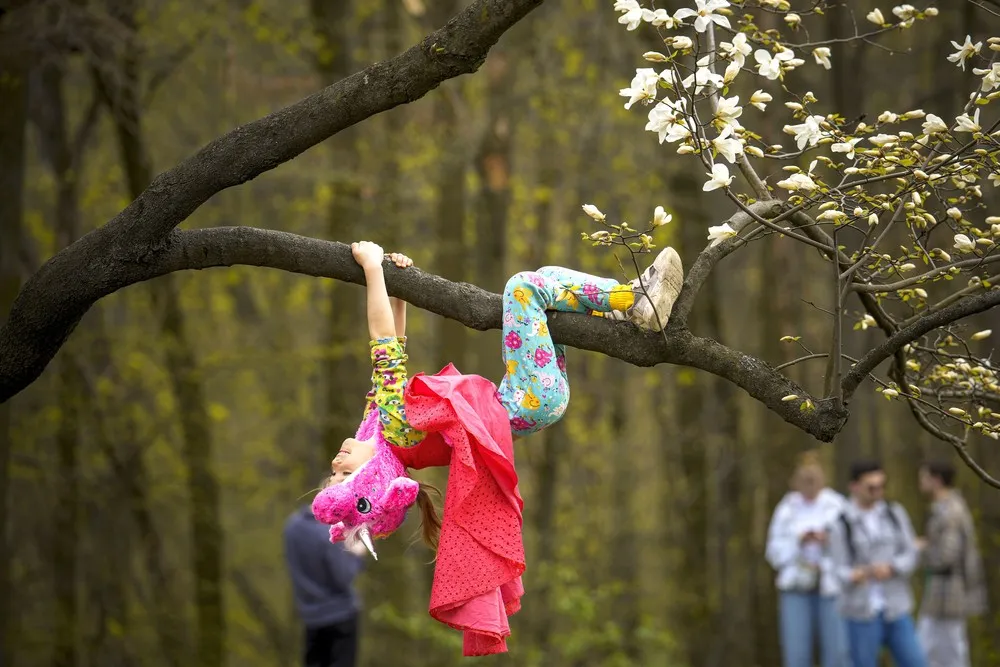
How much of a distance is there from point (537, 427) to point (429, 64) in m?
1.51

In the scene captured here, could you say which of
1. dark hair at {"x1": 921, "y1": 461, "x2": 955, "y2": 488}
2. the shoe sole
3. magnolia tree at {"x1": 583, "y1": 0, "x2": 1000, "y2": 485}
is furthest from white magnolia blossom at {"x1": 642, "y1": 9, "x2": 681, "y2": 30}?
dark hair at {"x1": 921, "y1": 461, "x2": 955, "y2": 488}

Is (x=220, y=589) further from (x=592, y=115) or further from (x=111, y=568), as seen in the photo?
(x=592, y=115)

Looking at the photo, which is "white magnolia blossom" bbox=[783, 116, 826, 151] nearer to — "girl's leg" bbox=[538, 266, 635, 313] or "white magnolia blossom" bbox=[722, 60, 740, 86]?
"white magnolia blossom" bbox=[722, 60, 740, 86]

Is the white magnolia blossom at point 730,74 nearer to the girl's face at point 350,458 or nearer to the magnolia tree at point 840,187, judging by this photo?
the magnolia tree at point 840,187

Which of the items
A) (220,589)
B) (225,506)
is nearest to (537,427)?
(220,589)

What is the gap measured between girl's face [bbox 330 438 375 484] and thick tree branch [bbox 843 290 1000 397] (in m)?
1.78

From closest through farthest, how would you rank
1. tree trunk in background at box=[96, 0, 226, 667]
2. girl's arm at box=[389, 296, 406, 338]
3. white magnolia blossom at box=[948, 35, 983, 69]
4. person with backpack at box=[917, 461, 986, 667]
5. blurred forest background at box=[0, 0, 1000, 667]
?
white magnolia blossom at box=[948, 35, 983, 69], girl's arm at box=[389, 296, 406, 338], person with backpack at box=[917, 461, 986, 667], tree trunk in background at box=[96, 0, 226, 667], blurred forest background at box=[0, 0, 1000, 667]

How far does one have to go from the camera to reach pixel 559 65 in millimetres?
12492

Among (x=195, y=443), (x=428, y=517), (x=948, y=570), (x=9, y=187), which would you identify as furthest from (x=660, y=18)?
(x=195, y=443)

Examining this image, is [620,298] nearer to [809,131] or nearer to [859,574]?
[809,131]

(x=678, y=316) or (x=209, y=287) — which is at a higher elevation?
(x=209, y=287)

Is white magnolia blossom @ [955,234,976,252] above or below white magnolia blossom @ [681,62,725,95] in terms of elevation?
below

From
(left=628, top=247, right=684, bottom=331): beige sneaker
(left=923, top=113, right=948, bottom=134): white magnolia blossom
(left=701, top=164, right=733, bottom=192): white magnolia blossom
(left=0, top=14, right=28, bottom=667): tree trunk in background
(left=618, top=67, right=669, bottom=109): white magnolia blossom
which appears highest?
(left=0, top=14, right=28, bottom=667): tree trunk in background

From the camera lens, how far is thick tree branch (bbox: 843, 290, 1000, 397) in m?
3.22
